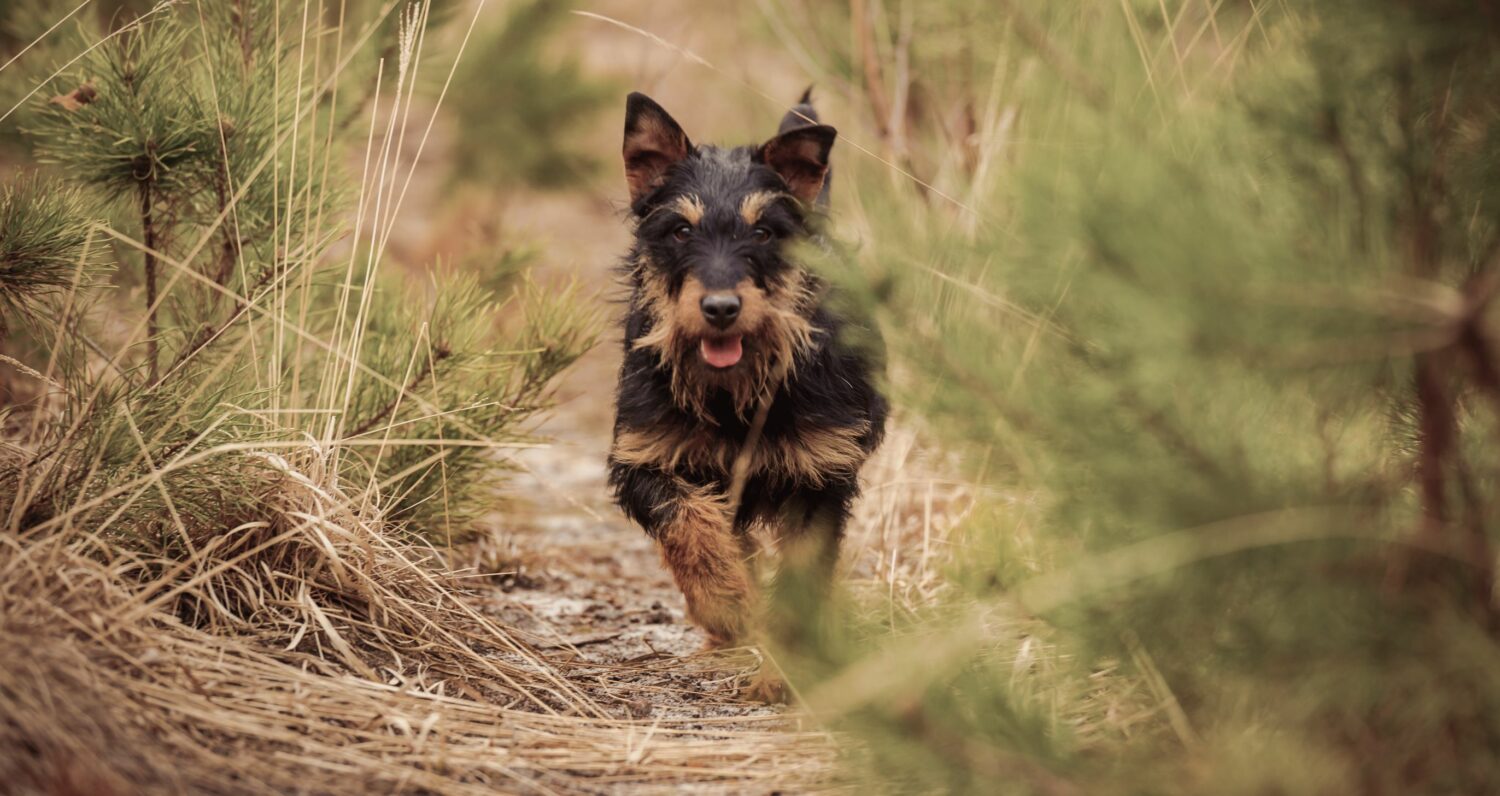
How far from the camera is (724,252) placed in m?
3.37

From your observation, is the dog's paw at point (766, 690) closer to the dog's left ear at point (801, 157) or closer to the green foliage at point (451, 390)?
the green foliage at point (451, 390)

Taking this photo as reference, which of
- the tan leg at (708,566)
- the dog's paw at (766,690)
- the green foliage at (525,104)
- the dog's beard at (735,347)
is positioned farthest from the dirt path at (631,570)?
the green foliage at (525,104)

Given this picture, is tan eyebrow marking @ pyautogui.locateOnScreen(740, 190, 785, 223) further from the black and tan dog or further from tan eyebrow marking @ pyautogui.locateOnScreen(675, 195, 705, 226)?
tan eyebrow marking @ pyautogui.locateOnScreen(675, 195, 705, 226)

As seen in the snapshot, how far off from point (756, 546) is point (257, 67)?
2.19 metres

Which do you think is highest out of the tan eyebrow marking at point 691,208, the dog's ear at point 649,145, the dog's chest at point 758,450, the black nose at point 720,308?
the dog's ear at point 649,145

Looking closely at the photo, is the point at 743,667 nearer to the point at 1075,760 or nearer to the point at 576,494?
the point at 1075,760

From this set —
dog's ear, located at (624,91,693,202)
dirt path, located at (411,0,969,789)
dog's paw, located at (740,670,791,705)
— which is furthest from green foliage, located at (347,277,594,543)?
dog's paw, located at (740,670,791,705)

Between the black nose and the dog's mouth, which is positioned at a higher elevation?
the black nose

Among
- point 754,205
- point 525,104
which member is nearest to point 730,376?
point 754,205

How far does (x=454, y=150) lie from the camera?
8.95 m

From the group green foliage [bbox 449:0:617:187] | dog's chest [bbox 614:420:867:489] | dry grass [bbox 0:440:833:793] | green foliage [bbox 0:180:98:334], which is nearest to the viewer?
dry grass [bbox 0:440:833:793]

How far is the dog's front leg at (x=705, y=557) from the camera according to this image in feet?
11.0

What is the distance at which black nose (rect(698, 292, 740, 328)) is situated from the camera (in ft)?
10.5

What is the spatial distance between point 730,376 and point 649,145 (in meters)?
0.79
